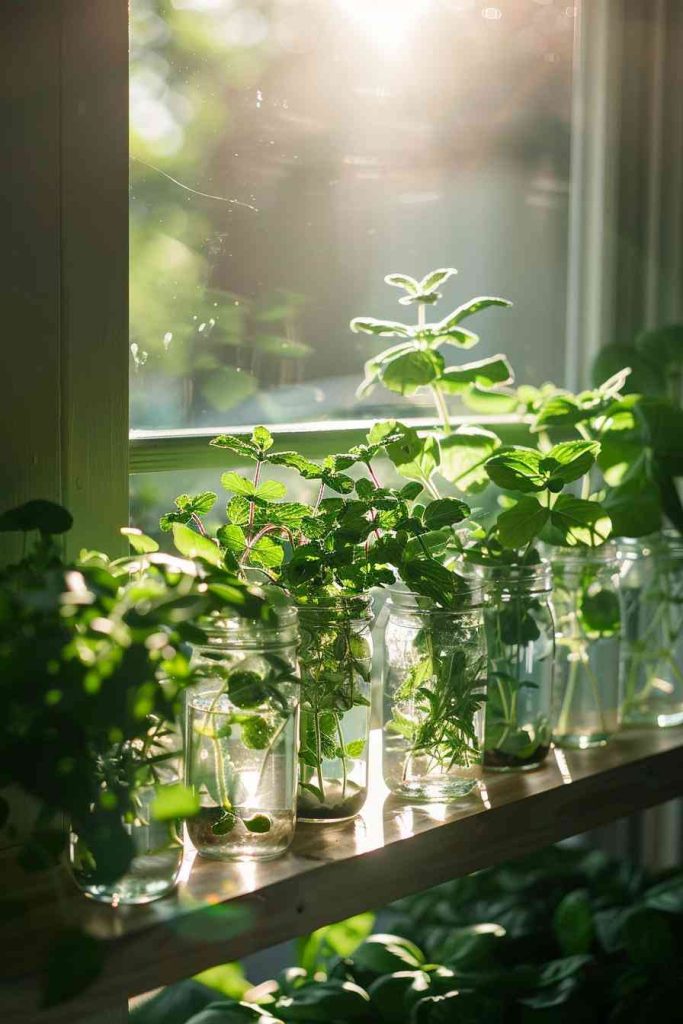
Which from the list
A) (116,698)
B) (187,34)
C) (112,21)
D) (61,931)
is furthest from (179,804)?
(187,34)

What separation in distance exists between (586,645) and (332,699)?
0.42 metres

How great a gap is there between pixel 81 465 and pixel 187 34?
1.52ft

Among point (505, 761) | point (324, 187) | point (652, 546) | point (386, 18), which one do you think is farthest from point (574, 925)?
point (386, 18)

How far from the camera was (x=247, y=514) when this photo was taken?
996 millimetres

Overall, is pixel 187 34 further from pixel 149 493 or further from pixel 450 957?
pixel 450 957

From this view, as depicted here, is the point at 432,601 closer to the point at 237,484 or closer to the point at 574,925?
the point at 237,484

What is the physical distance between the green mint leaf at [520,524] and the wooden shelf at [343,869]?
0.25 metres

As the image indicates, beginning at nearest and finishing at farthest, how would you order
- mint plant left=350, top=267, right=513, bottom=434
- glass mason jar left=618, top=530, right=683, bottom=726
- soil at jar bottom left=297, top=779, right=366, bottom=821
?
soil at jar bottom left=297, top=779, right=366, bottom=821 < mint plant left=350, top=267, right=513, bottom=434 < glass mason jar left=618, top=530, right=683, bottom=726

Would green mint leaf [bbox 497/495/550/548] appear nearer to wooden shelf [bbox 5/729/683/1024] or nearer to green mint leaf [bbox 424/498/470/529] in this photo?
green mint leaf [bbox 424/498/470/529]

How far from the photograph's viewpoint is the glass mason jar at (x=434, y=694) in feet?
3.49

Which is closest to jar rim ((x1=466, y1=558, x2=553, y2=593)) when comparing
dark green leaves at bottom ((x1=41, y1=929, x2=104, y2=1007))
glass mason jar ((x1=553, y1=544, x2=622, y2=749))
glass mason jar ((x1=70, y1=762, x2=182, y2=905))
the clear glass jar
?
the clear glass jar

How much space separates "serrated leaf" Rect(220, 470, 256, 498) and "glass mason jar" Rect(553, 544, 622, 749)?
450 mm

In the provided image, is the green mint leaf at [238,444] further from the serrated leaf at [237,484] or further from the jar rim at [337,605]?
the jar rim at [337,605]

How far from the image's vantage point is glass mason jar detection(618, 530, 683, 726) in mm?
1371
